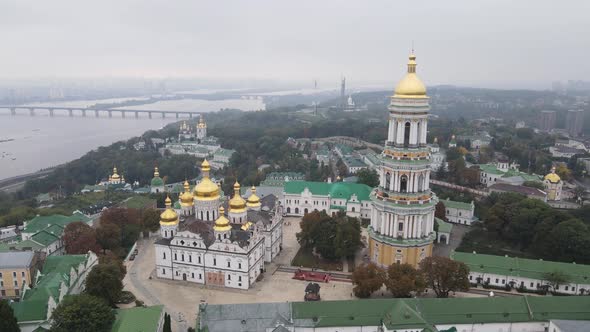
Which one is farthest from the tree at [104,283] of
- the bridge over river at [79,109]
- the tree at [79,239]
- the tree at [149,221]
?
the bridge over river at [79,109]

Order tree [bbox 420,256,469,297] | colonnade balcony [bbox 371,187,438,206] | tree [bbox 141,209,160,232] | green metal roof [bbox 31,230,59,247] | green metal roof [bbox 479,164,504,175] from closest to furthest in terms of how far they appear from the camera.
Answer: tree [bbox 420,256,469,297] → colonnade balcony [bbox 371,187,438,206] → green metal roof [bbox 31,230,59,247] → tree [bbox 141,209,160,232] → green metal roof [bbox 479,164,504,175]

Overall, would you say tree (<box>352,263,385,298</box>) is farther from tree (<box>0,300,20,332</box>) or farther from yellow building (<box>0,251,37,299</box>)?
yellow building (<box>0,251,37,299</box>)

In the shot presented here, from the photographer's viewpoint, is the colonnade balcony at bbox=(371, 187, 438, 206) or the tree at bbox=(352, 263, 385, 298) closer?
the tree at bbox=(352, 263, 385, 298)

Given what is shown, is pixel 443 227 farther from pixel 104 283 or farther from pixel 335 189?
pixel 104 283

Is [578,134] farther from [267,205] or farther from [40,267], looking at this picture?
[40,267]

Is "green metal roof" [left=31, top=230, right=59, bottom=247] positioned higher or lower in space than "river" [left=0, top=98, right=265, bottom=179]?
higher

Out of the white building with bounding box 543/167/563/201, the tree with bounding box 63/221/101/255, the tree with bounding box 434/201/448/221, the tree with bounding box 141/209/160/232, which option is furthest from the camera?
the white building with bounding box 543/167/563/201

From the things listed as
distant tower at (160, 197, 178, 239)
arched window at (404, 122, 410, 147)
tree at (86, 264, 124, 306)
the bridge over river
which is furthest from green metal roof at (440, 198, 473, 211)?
the bridge over river

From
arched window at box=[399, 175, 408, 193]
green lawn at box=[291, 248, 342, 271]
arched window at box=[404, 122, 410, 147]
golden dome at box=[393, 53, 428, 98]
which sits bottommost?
green lawn at box=[291, 248, 342, 271]

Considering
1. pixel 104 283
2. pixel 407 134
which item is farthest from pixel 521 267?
pixel 104 283
